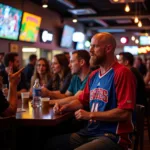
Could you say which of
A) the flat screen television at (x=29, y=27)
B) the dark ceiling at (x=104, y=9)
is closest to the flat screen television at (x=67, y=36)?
the dark ceiling at (x=104, y=9)

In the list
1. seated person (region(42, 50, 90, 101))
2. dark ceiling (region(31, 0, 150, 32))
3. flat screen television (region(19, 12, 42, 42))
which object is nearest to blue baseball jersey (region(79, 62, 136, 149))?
seated person (region(42, 50, 90, 101))

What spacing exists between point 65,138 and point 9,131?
640 mm

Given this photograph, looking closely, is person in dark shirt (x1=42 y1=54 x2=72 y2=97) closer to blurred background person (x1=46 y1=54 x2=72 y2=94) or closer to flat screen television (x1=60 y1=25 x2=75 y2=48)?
blurred background person (x1=46 y1=54 x2=72 y2=94)

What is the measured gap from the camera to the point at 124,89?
2.24 meters

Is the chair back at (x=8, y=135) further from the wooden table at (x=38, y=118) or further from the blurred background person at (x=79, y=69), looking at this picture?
the blurred background person at (x=79, y=69)

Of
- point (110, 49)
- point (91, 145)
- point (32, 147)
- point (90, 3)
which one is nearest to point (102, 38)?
point (110, 49)

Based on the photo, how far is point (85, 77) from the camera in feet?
11.0

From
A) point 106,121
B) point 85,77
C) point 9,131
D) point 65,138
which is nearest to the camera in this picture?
point 9,131

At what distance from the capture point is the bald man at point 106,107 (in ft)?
7.18

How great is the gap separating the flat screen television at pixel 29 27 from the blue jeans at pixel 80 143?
5935mm

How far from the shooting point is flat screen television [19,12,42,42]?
8156 millimetres

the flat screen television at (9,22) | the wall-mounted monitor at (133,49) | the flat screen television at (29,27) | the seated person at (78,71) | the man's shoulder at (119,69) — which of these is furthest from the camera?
the wall-mounted monitor at (133,49)

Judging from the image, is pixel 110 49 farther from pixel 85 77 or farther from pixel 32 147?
pixel 32 147

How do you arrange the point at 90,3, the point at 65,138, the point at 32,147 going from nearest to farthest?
the point at 65,138, the point at 32,147, the point at 90,3
